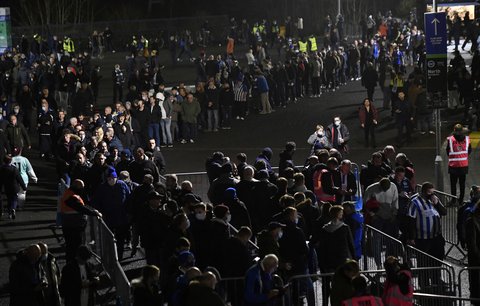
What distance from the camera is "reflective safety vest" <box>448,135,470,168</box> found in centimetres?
2425

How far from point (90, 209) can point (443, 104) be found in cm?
812

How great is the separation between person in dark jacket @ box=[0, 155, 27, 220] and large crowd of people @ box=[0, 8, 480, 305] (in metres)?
0.03

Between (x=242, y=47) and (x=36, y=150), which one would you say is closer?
(x=36, y=150)

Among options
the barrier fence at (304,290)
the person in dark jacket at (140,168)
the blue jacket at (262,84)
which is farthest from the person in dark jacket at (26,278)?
the blue jacket at (262,84)

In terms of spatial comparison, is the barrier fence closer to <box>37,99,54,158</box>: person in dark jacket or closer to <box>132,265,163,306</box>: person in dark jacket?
<box>132,265,163,306</box>: person in dark jacket

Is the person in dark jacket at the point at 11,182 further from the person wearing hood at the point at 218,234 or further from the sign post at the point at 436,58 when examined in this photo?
the person wearing hood at the point at 218,234

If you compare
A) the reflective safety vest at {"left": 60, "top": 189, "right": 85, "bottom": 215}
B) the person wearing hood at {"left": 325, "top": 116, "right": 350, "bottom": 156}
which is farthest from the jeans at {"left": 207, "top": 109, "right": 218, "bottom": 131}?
→ the reflective safety vest at {"left": 60, "top": 189, "right": 85, "bottom": 215}

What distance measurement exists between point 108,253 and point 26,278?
2.89 m

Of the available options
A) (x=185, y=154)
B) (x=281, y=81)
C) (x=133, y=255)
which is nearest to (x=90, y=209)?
(x=133, y=255)

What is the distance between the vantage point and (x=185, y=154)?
32.9 metres

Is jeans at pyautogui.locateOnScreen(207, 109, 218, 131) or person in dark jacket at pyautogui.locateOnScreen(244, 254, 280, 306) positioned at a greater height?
jeans at pyautogui.locateOnScreen(207, 109, 218, 131)

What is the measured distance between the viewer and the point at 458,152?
2425 centimetres

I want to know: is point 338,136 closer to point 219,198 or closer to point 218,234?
point 219,198

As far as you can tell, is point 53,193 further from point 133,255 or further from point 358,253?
point 358,253
